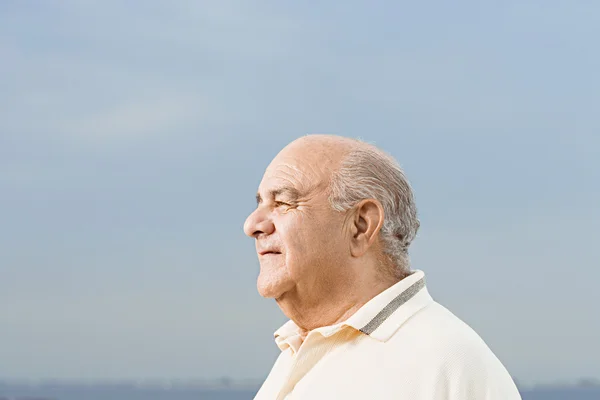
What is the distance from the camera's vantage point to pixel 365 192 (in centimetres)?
293

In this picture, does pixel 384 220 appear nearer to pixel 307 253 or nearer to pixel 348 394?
pixel 307 253

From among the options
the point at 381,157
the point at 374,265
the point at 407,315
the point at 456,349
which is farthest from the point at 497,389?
the point at 381,157

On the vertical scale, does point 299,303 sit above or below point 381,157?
below

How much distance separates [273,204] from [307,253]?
0.23 meters

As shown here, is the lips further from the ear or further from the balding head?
the ear

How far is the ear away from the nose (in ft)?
0.85

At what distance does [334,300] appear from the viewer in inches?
114

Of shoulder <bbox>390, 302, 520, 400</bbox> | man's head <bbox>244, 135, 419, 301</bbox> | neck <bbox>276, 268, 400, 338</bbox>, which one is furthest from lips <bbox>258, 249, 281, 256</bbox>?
shoulder <bbox>390, 302, 520, 400</bbox>

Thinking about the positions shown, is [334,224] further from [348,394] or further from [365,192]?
[348,394]

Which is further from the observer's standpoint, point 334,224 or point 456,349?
point 334,224

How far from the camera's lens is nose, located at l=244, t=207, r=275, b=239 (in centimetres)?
293

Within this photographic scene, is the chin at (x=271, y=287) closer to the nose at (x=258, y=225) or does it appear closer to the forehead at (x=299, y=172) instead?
the nose at (x=258, y=225)

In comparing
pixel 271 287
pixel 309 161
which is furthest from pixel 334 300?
pixel 309 161

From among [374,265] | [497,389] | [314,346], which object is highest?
[374,265]
